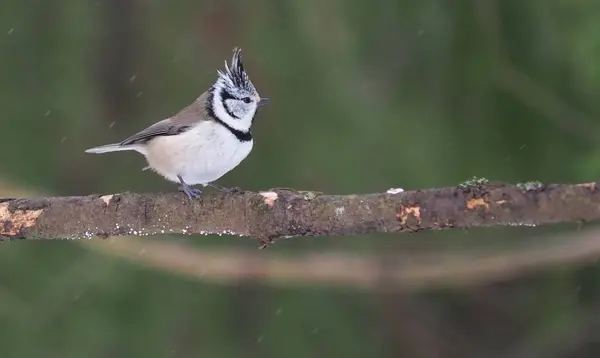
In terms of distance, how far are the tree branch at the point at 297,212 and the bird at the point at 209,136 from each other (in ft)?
1.03

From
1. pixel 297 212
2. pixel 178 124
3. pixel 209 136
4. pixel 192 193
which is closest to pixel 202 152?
pixel 209 136

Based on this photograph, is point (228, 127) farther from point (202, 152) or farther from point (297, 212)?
point (297, 212)

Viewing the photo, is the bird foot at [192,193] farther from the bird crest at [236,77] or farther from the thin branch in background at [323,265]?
the thin branch in background at [323,265]

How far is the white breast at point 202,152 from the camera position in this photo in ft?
7.43

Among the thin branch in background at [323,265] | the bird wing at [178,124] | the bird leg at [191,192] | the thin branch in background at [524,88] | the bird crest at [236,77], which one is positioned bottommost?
the thin branch in background at [323,265]

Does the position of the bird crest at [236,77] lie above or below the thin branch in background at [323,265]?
above

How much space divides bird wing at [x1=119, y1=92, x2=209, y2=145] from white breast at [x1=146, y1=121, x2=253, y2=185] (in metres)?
0.04

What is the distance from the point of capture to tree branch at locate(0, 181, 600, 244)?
57.0 inches

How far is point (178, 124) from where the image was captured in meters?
2.39

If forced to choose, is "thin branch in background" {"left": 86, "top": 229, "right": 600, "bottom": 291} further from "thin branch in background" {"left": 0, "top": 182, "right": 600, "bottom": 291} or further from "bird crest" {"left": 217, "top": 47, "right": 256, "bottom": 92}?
"bird crest" {"left": 217, "top": 47, "right": 256, "bottom": 92}

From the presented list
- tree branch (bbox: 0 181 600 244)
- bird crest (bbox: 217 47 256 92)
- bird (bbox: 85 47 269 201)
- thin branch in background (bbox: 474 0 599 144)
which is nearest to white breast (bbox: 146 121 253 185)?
bird (bbox: 85 47 269 201)

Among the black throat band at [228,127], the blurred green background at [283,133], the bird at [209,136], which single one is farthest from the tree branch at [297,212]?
the blurred green background at [283,133]

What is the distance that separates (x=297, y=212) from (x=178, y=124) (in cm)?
81

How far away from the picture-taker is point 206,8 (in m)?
2.68
